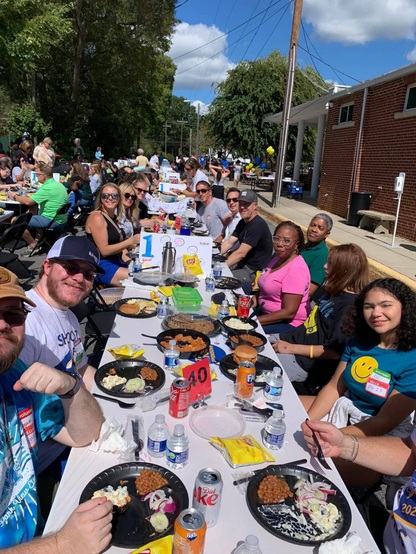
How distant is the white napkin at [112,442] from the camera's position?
1.73m

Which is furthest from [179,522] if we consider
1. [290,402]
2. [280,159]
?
[280,159]

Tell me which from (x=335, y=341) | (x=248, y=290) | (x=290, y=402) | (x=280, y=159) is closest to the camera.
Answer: (x=290, y=402)

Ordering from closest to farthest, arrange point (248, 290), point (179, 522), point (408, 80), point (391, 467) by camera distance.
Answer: point (179, 522) → point (391, 467) → point (248, 290) → point (408, 80)

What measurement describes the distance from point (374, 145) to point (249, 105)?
58.1 ft

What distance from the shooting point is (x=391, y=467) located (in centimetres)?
197

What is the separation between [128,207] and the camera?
581 cm

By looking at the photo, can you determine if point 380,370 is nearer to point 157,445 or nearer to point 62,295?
point 157,445

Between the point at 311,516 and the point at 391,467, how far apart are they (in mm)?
689

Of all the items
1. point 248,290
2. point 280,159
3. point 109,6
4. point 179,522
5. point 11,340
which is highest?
point 109,6

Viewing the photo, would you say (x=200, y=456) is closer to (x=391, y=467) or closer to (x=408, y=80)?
(x=391, y=467)

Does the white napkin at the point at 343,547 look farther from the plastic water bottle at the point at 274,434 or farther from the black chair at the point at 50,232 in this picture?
the black chair at the point at 50,232

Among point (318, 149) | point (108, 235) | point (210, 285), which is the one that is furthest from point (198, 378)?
point (318, 149)

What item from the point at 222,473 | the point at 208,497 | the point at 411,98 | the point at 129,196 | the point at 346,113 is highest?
the point at 346,113

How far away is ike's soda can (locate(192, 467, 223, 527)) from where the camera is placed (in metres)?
1.39
